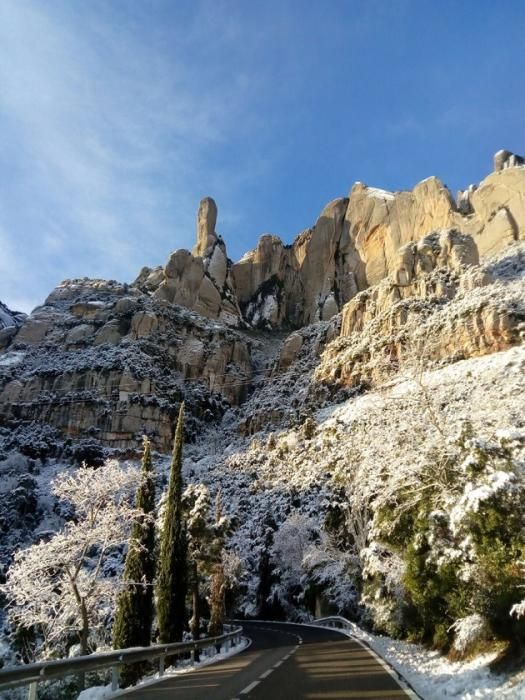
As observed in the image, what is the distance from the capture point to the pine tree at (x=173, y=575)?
21375 millimetres

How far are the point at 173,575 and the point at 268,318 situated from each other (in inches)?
5165

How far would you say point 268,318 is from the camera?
5989 inches

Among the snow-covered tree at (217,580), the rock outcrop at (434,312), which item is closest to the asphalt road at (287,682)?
the snow-covered tree at (217,580)

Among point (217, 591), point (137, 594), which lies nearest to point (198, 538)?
point (217, 591)

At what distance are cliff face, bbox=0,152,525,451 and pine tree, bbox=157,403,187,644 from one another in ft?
149

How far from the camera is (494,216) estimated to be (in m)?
112

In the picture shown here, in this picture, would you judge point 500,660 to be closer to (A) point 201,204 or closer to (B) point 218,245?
(B) point 218,245

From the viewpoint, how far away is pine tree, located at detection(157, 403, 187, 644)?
70.1 feet

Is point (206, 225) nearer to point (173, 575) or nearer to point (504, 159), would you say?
point (504, 159)

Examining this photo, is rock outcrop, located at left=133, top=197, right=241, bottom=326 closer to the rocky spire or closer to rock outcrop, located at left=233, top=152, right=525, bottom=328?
the rocky spire

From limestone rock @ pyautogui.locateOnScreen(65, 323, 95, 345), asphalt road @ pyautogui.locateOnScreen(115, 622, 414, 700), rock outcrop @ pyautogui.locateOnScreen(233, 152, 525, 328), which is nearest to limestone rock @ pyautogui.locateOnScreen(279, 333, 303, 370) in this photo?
rock outcrop @ pyautogui.locateOnScreen(233, 152, 525, 328)

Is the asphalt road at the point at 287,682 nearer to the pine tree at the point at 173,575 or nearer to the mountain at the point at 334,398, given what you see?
the mountain at the point at 334,398

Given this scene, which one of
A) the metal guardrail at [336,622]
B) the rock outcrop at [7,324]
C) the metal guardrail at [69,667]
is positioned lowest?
the metal guardrail at [336,622]

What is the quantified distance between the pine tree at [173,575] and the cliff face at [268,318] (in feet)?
149
